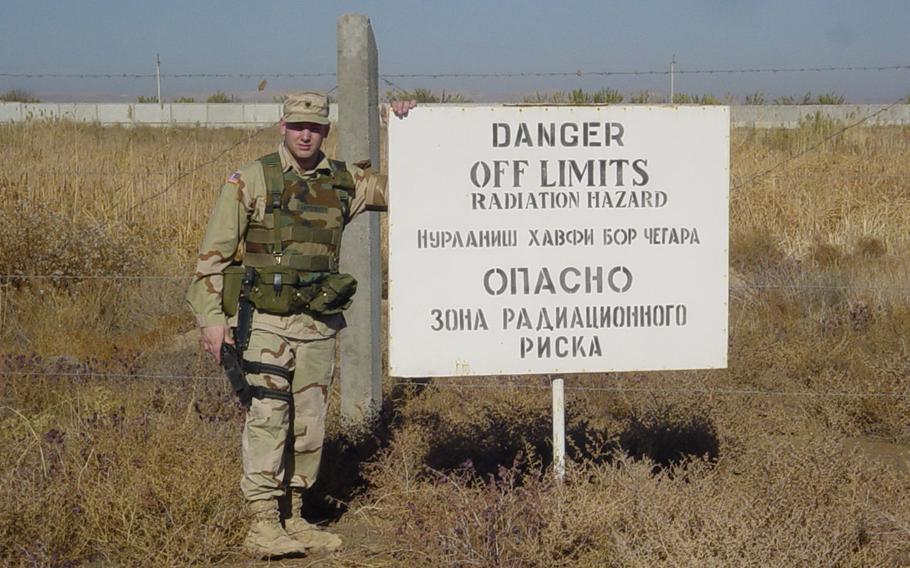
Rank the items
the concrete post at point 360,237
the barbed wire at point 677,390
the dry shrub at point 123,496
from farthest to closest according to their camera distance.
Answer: the barbed wire at point 677,390 → the concrete post at point 360,237 → the dry shrub at point 123,496

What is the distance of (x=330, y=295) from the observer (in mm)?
4668

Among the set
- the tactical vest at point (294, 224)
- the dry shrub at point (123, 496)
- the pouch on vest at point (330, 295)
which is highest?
the tactical vest at point (294, 224)

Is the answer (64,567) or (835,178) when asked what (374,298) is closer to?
(64,567)

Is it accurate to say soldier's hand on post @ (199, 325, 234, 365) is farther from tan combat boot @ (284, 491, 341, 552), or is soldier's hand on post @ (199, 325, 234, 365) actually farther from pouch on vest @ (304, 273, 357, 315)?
tan combat boot @ (284, 491, 341, 552)

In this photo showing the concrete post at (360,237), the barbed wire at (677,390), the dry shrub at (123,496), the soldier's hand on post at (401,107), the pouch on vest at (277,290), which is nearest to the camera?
the dry shrub at (123,496)

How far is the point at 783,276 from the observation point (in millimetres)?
9125

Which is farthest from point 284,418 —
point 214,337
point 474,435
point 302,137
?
point 474,435

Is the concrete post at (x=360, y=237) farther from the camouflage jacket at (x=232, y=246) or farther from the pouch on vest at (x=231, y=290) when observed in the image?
the pouch on vest at (x=231, y=290)

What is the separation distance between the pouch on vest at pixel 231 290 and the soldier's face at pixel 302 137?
22.1 inches

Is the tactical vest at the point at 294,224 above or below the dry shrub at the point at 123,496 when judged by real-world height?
above

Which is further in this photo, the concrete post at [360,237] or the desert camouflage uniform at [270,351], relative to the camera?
the concrete post at [360,237]

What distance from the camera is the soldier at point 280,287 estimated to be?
4586 millimetres

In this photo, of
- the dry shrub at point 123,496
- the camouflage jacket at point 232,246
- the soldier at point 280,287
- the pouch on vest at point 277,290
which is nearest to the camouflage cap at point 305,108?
the soldier at point 280,287

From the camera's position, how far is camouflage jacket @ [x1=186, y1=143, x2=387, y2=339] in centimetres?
455
